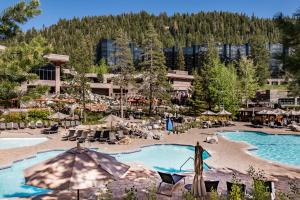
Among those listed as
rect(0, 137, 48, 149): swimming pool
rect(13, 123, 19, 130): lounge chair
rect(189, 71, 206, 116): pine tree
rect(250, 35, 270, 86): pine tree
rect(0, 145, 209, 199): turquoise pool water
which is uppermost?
rect(250, 35, 270, 86): pine tree

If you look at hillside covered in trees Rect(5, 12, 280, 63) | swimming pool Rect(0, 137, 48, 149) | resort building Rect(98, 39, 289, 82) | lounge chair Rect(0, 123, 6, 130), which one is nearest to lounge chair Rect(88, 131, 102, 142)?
swimming pool Rect(0, 137, 48, 149)

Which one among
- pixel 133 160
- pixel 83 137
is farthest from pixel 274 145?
pixel 83 137

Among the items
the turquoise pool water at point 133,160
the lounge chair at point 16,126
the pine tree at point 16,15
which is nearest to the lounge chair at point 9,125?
the lounge chair at point 16,126

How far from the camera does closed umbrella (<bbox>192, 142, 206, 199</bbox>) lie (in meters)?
9.98

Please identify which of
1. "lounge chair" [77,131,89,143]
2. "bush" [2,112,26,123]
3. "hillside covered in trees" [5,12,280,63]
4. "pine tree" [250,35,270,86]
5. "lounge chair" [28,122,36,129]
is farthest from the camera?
"hillside covered in trees" [5,12,280,63]

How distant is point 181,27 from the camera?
186 m

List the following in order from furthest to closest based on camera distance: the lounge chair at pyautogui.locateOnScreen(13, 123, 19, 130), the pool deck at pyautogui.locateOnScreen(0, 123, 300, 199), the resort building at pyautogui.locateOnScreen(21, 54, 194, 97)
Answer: the resort building at pyautogui.locateOnScreen(21, 54, 194, 97) → the lounge chair at pyautogui.locateOnScreen(13, 123, 19, 130) → the pool deck at pyautogui.locateOnScreen(0, 123, 300, 199)

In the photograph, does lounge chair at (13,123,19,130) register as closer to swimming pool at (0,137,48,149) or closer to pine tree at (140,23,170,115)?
swimming pool at (0,137,48,149)

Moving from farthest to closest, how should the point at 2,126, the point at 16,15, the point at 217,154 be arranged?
1. the point at 2,126
2. the point at 217,154
3. the point at 16,15

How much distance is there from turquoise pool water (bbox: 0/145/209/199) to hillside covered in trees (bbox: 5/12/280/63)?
12401 centimetres

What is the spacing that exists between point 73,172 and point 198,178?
3980 mm

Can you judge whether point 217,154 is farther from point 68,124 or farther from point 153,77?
point 153,77

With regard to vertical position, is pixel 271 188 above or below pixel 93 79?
below

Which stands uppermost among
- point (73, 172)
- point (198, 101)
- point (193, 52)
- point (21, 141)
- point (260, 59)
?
point (193, 52)
